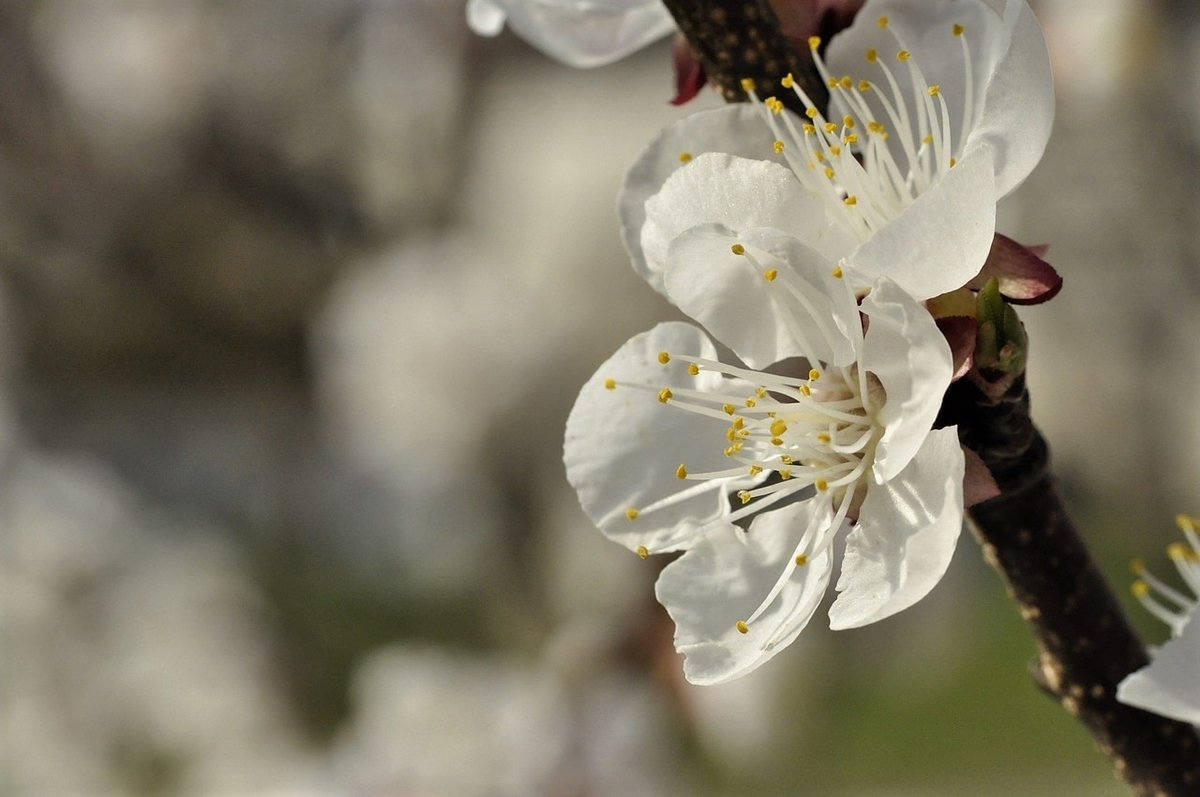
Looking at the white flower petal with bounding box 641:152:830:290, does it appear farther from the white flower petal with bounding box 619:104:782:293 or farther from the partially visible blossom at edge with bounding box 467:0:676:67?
the partially visible blossom at edge with bounding box 467:0:676:67

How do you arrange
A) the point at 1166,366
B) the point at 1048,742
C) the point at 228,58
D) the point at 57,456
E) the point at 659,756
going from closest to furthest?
the point at 659,756 < the point at 1048,742 < the point at 1166,366 < the point at 228,58 < the point at 57,456

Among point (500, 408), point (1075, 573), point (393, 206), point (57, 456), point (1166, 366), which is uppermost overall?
point (57, 456)

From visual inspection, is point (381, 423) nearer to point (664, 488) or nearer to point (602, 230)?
point (602, 230)

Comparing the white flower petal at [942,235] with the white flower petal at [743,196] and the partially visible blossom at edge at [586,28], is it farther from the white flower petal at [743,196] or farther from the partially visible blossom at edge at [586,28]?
the partially visible blossom at edge at [586,28]

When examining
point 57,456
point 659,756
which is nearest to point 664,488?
point 659,756

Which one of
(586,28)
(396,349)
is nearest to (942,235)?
(586,28)

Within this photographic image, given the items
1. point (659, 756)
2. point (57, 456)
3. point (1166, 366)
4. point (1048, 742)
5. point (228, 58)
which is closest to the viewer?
point (659, 756)

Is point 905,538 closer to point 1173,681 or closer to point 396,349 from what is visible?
point 1173,681
